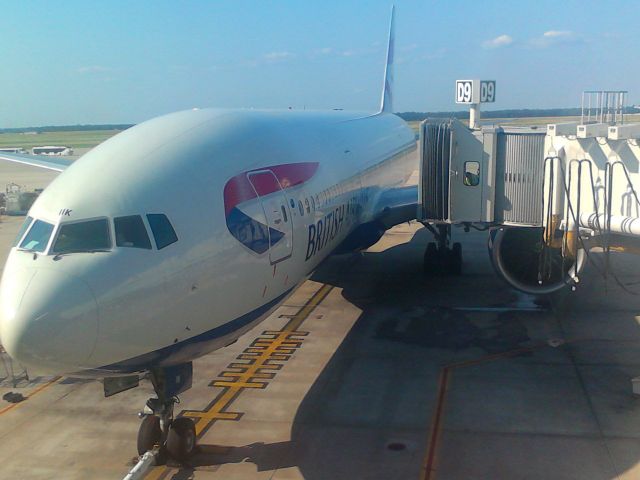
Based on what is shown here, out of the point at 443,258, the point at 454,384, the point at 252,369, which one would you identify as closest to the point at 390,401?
the point at 454,384

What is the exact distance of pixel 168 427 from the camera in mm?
8445

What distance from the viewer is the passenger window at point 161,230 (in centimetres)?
714

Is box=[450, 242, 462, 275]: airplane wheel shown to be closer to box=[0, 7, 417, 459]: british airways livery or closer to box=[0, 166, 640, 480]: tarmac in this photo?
A: box=[0, 166, 640, 480]: tarmac

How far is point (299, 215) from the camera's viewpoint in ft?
33.1

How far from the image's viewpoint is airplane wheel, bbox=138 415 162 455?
28.1ft

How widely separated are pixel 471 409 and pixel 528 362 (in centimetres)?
231

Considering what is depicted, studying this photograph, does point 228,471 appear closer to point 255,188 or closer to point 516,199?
point 255,188

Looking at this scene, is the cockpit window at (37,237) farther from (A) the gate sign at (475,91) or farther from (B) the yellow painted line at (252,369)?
(A) the gate sign at (475,91)

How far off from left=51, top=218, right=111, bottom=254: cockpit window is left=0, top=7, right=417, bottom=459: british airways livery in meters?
0.01

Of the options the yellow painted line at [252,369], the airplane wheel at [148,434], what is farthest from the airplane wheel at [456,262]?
the airplane wheel at [148,434]

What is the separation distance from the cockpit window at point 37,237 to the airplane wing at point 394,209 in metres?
9.99

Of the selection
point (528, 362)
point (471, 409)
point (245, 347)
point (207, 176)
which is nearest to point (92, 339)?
point (207, 176)

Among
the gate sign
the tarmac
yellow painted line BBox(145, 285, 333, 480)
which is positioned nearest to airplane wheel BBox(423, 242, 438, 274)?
the tarmac

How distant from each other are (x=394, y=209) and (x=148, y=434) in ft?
31.0
